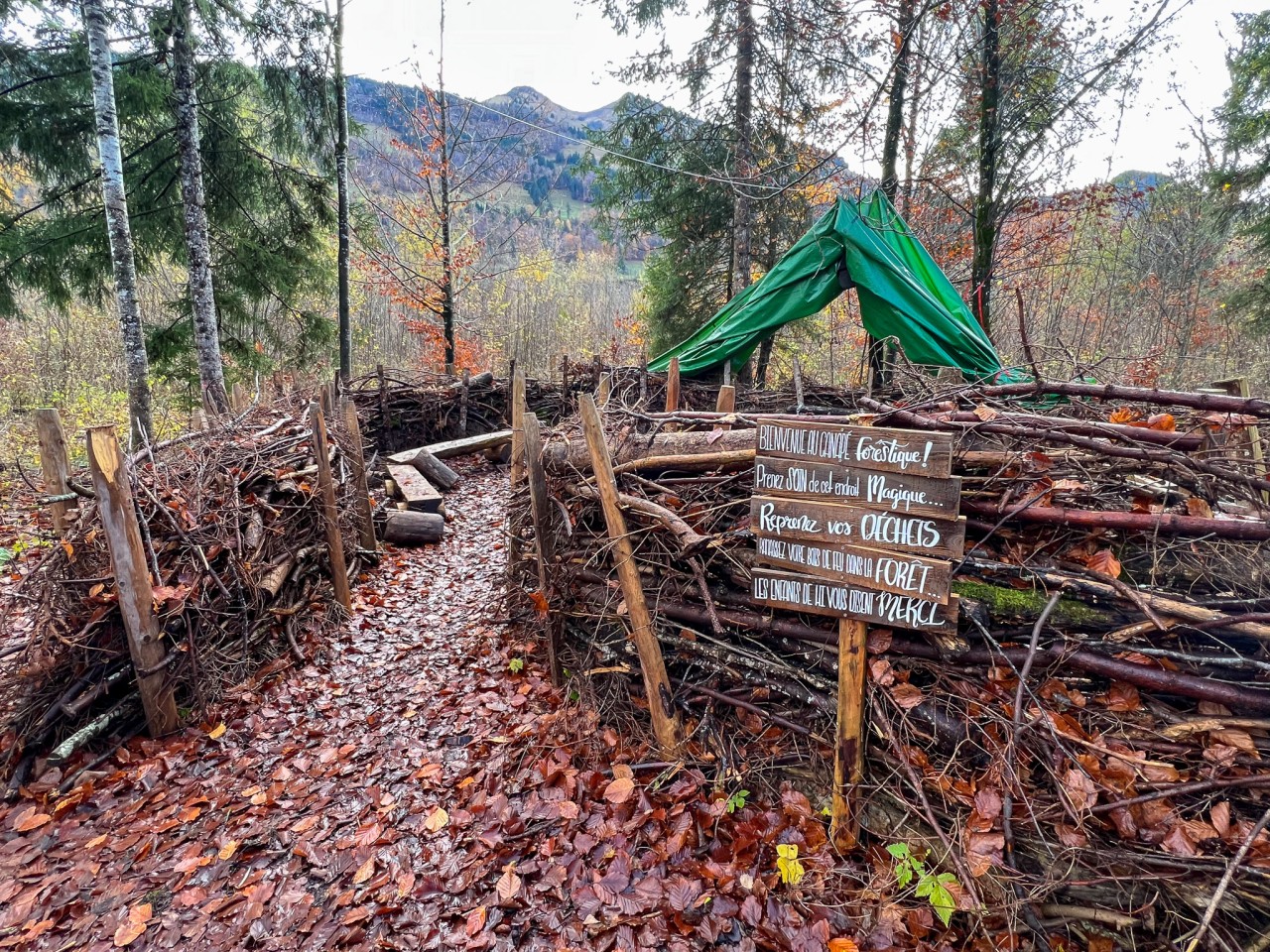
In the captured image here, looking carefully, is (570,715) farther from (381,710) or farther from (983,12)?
(983,12)

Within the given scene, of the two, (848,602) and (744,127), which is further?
(744,127)

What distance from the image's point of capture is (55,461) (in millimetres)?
4938

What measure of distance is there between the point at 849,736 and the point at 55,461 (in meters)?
6.90

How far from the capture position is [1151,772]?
204 cm

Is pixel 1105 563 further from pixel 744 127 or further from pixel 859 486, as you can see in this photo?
pixel 744 127

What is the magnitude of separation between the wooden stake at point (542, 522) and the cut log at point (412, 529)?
371 cm

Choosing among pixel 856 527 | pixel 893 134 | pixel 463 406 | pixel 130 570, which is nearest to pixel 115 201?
pixel 463 406

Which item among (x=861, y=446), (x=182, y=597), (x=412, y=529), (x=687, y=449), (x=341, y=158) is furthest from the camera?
(x=341, y=158)

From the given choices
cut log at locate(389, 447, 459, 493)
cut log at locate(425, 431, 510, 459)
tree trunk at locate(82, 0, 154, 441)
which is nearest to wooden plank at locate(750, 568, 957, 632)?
tree trunk at locate(82, 0, 154, 441)

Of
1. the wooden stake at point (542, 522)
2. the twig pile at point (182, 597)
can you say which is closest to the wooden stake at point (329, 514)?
the twig pile at point (182, 597)

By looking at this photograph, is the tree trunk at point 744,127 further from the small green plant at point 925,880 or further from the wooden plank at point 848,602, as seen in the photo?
the small green plant at point 925,880

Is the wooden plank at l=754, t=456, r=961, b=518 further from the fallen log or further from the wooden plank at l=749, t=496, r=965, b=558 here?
the fallen log

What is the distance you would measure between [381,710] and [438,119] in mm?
16777

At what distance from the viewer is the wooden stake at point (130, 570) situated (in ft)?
11.2
